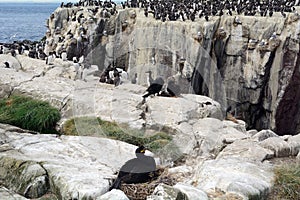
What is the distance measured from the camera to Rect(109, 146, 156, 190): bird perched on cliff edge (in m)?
6.28

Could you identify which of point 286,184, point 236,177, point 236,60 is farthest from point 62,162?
point 236,60

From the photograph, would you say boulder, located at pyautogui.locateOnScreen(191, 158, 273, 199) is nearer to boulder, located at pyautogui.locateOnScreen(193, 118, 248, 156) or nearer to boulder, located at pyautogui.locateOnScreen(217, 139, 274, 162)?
boulder, located at pyautogui.locateOnScreen(217, 139, 274, 162)

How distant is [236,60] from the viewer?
22.9 meters

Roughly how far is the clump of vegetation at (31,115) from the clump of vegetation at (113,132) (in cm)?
38

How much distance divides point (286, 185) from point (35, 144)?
14.1 ft

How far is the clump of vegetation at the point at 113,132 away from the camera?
845 cm

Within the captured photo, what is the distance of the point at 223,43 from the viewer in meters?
23.0

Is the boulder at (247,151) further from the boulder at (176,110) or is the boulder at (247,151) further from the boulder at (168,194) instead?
the boulder at (168,194)

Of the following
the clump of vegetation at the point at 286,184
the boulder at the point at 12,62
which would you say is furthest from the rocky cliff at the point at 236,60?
the clump of vegetation at the point at 286,184

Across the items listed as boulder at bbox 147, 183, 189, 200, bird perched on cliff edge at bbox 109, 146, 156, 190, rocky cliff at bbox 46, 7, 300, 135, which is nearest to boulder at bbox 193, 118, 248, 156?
bird perched on cliff edge at bbox 109, 146, 156, 190

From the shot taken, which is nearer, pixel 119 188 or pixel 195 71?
pixel 119 188

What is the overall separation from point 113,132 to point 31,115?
6.27ft

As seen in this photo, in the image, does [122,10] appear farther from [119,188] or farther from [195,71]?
[119,188]

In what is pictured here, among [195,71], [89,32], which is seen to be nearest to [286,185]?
[195,71]
